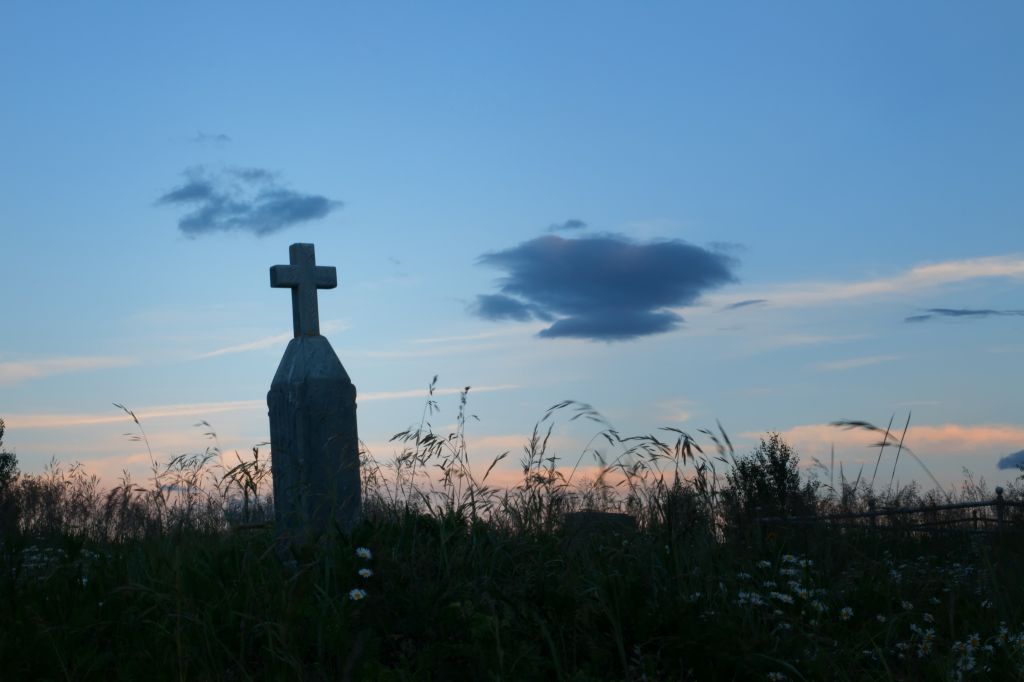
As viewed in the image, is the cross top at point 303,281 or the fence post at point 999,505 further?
the fence post at point 999,505

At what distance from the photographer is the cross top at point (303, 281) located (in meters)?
7.87

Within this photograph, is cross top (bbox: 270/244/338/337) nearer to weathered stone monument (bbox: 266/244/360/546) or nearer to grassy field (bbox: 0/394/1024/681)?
A: weathered stone monument (bbox: 266/244/360/546)

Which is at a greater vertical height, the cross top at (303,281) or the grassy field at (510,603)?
the cross top at (303,281)

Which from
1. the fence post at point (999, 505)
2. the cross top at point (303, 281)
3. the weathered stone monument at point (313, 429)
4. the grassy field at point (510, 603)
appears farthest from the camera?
the fence post at point (999, 505)

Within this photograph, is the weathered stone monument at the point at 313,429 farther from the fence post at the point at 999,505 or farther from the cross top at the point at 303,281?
the fence post at the point at 999,505

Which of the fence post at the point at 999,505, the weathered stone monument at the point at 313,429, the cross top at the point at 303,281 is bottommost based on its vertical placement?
the fence post at the point at 999,505

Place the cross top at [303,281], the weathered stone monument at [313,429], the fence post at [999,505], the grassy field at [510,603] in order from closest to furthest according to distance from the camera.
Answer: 1. the grassy field at [510,603]
2. the weathered stone monument at [313,429]
3. the cross top at [303,281]
4. the fence post at [999,505]

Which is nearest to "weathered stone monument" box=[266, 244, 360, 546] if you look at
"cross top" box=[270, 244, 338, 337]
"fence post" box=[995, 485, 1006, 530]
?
"cross top" box=[270, 244, 338, 337]

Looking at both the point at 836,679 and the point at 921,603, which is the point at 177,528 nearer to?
the point at 836,679

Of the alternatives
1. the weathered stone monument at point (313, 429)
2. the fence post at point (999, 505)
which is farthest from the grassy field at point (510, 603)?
the fence post at point (999, 505)

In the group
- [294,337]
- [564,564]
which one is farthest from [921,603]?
[294,337]

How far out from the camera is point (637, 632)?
13.4 ft

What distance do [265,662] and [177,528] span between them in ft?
6.20

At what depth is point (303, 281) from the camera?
8008 mm
